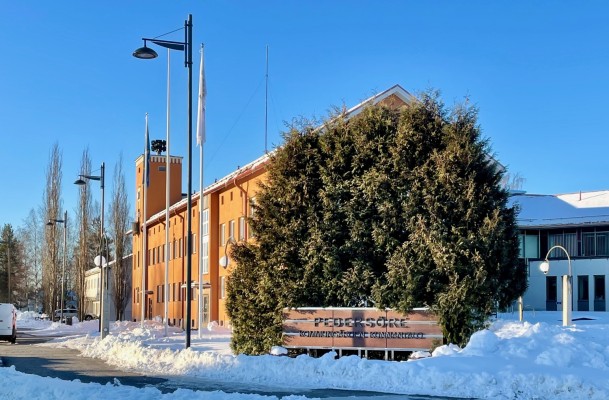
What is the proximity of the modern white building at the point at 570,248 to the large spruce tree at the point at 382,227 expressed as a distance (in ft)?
108

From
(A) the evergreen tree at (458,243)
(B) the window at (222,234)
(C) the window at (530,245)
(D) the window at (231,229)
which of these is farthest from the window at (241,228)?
(C) the window at (530,245)

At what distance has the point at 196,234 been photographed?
45.3 meters

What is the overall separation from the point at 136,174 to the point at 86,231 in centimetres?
682

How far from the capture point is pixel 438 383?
13914 millimetres

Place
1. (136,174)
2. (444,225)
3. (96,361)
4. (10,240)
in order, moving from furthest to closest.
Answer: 1. (10,240)
2. (136,174)
3. (96,361)
4. (444,225)

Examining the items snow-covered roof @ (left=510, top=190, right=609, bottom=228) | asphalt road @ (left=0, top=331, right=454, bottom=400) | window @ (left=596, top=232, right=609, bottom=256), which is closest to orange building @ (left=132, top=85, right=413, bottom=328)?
asphalt road @ (left=0, top=331, right=454, bottom=400)

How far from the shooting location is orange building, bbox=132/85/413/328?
34.9m

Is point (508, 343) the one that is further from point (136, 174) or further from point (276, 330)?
point (136, 174)

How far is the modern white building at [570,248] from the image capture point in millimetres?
52188

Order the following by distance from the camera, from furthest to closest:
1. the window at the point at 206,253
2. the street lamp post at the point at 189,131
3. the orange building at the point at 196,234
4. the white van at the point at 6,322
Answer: the window at the point at 206,253, the orange building at the point at 196,234, the white van at the point at 6,322, the street lamp post at the point at 189,131

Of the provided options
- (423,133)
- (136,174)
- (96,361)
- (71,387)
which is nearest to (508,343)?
(423,133)

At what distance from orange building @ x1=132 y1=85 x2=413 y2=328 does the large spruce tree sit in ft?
6.56

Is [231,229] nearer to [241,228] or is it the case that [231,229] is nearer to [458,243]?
[241,228]

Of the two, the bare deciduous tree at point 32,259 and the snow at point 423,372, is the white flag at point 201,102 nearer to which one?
the snow at point 423,372
